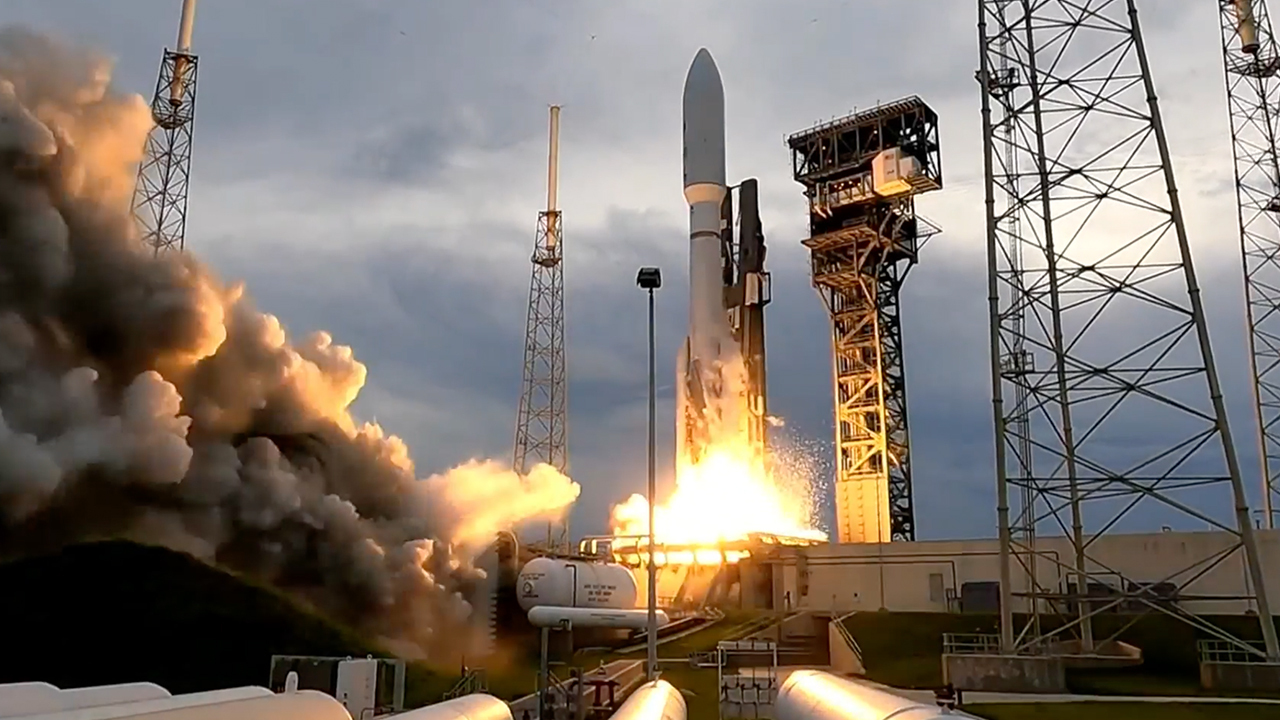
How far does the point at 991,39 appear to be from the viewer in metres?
31.2

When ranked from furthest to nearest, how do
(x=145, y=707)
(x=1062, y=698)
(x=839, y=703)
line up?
(x=1062, y=698), (x=839, y=703), (x=145, y=707)

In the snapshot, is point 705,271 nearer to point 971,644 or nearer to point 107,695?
point 971,644

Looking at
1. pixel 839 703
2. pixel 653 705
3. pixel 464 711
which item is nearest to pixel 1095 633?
pixel 653 705

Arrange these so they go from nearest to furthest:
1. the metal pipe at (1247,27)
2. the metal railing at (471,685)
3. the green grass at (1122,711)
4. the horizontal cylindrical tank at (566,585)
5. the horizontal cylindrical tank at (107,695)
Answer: the horizontal cylindrical tank at (107,695) → the green grass at (1122,711) → the metal railing at (471,685) → the horizontal cylindrical tank at (566,585) → the metal pipe at (1247,27)

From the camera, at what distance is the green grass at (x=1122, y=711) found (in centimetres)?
2097

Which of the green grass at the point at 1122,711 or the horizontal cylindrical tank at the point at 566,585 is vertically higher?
the horizontal cylindrical tank at the point at 566,585

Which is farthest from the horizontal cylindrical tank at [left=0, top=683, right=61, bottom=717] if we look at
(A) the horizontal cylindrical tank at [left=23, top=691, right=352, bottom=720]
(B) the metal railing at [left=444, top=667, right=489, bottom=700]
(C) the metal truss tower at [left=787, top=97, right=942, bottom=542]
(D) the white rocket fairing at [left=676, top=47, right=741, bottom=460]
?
(C) the metal truss tower at [left=787, top=97, right=942, bottom=542]

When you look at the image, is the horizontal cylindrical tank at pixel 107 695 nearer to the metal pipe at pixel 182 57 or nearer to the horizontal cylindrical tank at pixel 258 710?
the horizontal cylindrical tank at pixel 258 710

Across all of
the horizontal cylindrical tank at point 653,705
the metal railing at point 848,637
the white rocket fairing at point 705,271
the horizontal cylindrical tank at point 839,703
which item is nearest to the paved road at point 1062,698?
the horizontal cylindrical tank at point 653,705

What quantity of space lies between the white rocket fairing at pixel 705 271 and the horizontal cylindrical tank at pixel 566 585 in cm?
1066

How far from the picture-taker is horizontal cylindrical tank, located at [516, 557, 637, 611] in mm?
37062

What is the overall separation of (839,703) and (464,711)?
5.38 meters

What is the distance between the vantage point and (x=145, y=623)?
28.9 metres

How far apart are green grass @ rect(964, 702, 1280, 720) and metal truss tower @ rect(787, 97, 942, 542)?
35.4 meters
